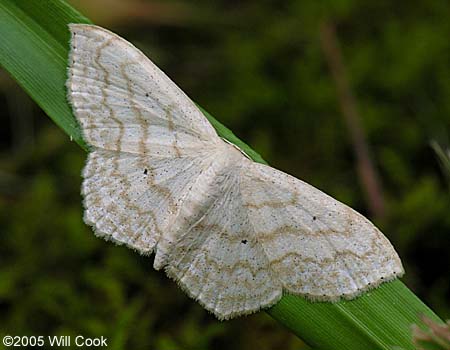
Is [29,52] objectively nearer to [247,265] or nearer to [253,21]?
[247,265]

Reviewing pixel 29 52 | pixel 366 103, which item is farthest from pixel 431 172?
pixel 29 52

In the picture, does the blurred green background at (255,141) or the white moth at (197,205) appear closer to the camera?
the white moth at (197,205)

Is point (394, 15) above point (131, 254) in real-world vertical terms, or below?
above

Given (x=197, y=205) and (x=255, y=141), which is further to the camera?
(x=255, y=141)

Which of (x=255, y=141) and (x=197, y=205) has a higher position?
(x=197, y=205)

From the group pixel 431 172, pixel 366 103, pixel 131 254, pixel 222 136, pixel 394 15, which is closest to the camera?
pixel 222 136
